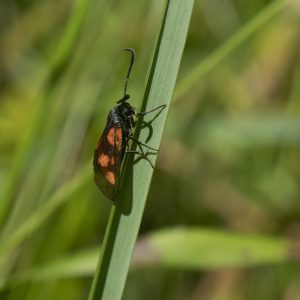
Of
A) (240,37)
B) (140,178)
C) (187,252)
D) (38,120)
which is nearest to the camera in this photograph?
(140,178)

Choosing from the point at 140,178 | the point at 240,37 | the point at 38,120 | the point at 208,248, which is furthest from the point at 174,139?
the point at 140,178

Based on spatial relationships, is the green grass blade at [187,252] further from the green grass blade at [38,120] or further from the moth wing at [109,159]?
the moth wing at [109,159]

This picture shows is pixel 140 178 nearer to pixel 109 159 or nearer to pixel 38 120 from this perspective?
pixel 109 159

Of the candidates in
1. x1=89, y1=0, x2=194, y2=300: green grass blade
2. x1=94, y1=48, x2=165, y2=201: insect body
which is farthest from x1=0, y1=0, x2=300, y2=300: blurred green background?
x1=89, y1=0, x2=194, y2=300: green grass blade

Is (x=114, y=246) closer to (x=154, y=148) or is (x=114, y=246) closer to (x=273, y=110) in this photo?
(x=154, y=148)

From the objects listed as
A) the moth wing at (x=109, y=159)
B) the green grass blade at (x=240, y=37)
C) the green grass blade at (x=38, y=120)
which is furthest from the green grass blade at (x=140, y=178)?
the green grass blade at (x=38, y=120)

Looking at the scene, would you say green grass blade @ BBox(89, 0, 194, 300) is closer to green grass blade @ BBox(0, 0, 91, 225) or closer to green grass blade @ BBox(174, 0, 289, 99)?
green grass blade @ BBox(174, 0, 289, 99)
